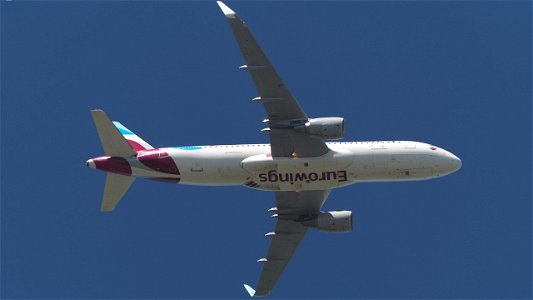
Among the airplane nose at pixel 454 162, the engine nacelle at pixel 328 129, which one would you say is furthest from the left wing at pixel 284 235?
the airplane nose at pixel 454 162

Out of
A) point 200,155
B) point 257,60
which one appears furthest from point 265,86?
point 200,155

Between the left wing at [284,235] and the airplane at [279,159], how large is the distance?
176 inches

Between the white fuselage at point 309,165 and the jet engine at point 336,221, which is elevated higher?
the white fuselage at point 309,165

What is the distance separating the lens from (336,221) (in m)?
82.2

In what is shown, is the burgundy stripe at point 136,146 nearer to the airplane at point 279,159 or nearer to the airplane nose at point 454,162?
the airplane at point 279,159

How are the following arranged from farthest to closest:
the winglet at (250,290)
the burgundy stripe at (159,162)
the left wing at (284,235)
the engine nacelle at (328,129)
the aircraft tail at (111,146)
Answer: the winglet at (250,290) → the left wing at (284,235) → the burgundy stripe at (159,162) → the aircraft tail at (111,146) → the engine nacelle at (328,129)

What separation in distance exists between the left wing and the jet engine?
1215 millimetres

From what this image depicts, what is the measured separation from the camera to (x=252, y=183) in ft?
256

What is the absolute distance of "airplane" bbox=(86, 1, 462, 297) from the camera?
246 feet

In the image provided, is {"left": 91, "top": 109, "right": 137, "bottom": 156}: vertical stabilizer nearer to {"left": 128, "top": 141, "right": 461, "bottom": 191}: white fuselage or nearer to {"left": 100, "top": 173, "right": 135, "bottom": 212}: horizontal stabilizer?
{"left": 128, "top": 141, "right": 461, "bottom": 191}: white fuselage

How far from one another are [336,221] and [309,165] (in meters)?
7.43

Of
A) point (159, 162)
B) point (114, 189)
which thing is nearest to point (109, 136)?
point (159, 162)

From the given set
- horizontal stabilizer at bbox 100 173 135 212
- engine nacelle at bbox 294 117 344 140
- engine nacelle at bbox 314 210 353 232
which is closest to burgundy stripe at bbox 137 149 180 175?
horizontal stabilizer at bbox 100 173 135 212

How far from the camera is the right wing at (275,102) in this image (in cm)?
7188
